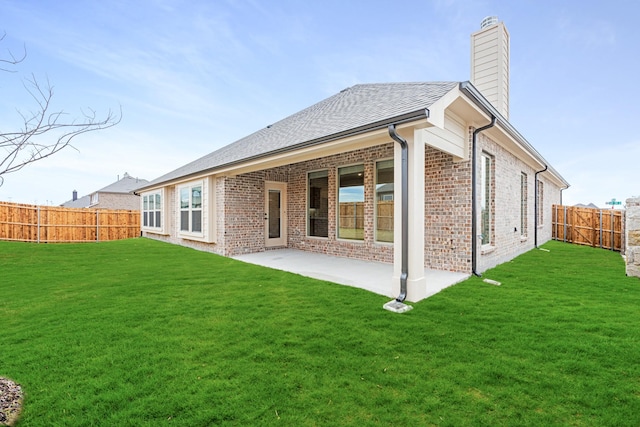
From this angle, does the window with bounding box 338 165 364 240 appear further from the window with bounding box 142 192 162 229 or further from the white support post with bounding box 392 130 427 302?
the window with bounding box 142 192 162 229

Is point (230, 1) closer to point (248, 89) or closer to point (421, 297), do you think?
point (248, 89)

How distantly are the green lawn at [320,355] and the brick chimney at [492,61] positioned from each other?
5845mm

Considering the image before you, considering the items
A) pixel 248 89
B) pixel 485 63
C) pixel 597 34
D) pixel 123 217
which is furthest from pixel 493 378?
pixel 123 217

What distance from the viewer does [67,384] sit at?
2365 mm

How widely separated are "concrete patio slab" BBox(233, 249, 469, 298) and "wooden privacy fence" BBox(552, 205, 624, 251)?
28.8 ft

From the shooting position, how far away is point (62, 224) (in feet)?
47.2

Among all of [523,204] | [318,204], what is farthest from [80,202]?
[523,204]

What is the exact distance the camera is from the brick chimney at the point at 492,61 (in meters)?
8.66

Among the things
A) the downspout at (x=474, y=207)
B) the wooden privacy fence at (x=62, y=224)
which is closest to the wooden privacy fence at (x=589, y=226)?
the downspout at (x=474, y=207)

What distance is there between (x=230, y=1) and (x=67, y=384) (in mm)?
9975

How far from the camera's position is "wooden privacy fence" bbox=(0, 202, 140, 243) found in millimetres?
13203

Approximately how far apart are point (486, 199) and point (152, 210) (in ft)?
45.6

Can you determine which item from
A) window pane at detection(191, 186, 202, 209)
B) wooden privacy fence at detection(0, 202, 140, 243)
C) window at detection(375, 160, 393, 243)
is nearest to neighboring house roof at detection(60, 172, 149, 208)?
wooden privacy fence at detection(0, 202, 140, 243)

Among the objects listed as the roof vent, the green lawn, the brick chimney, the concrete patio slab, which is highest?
the roof vent
